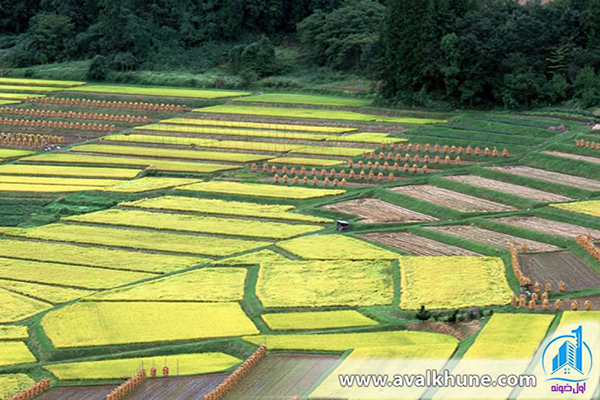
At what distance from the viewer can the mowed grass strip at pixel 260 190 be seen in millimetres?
78562

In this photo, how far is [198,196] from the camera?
7944 centimetres

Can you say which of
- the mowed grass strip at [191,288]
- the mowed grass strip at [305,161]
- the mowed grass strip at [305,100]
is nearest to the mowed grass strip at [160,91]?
the mowed grass strip at [305,100]

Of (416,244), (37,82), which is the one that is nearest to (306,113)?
(37,82)

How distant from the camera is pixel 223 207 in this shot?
2995 inches

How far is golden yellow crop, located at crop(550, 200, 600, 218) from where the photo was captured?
7062cm

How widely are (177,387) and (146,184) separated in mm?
36572

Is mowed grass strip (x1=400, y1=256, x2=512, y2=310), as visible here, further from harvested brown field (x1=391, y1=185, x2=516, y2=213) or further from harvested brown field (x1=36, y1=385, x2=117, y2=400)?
harvested brown field (x1=36, y1=385, x2=117, y2=400)

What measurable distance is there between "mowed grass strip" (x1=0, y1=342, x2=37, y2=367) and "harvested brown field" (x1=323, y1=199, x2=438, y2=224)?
2497 cm

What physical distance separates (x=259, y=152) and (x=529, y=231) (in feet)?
97.1

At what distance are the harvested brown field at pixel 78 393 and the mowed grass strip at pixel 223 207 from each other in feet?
87.9

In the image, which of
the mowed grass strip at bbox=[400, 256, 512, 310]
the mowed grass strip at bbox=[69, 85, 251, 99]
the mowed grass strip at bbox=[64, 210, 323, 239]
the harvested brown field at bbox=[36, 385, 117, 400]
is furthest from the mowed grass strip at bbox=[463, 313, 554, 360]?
the mowed grass strip at bbox=[69, 85, 251, 99]

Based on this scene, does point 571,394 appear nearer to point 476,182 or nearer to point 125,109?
point 476,182

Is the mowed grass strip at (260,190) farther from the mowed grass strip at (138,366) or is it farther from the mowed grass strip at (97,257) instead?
the mowed grass strip at (138,366)

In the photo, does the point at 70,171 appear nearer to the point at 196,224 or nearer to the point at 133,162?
the point at 133,162
